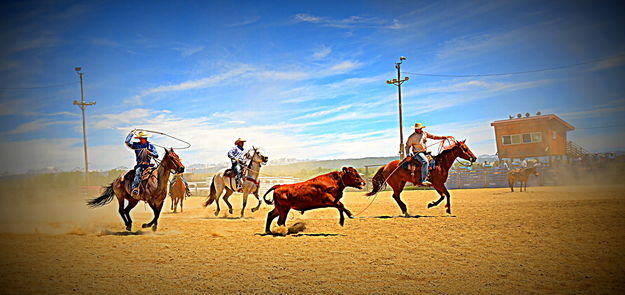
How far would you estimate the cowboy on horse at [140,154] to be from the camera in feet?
32.3

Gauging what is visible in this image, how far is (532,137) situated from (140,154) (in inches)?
1254

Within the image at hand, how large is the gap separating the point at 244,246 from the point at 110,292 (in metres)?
2.97

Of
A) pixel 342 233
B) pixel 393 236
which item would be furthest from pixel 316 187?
pixel 393 236

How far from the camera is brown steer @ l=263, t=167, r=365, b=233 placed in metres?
8.54

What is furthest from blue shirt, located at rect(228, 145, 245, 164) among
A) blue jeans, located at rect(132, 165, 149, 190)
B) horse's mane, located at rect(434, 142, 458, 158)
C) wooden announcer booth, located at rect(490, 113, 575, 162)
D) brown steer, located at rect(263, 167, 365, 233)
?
wooden announcer booth, located at rect(490, 113, 575, 162)

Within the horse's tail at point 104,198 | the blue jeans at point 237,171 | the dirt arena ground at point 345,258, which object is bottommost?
the dirt arena ground at point 345,258

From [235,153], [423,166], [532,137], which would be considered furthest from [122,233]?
Result: [532,137]

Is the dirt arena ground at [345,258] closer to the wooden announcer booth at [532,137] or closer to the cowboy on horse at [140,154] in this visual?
the cowboy on horse at [140,154]

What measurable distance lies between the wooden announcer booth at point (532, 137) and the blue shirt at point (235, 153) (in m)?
27.7

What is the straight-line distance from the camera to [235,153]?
13.0 meters

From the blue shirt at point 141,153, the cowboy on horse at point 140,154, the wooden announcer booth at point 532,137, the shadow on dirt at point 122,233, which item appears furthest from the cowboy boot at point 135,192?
the wooden announcer booth at point 532,137

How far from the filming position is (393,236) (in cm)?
807

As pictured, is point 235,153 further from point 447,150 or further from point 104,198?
point 447,150

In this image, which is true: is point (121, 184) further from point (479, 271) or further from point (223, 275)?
point (479, 271)
